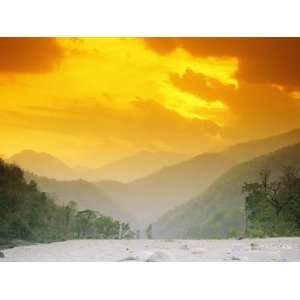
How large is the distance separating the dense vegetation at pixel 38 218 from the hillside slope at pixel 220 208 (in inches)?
17.1

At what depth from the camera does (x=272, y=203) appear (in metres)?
6.86

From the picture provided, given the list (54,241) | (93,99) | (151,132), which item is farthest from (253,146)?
(54,241)

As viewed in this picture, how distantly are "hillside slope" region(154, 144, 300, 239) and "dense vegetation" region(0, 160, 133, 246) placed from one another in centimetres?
43

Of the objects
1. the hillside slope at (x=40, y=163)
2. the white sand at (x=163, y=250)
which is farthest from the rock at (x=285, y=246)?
the hillside slope at (x=40, y=163)

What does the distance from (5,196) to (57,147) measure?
633 mm

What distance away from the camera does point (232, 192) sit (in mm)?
6797

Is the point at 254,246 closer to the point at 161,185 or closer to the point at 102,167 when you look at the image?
the point at 161,185

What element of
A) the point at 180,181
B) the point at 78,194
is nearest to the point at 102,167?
the point at 78,194

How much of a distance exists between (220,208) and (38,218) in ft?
5.23

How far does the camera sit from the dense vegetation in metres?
6.79
